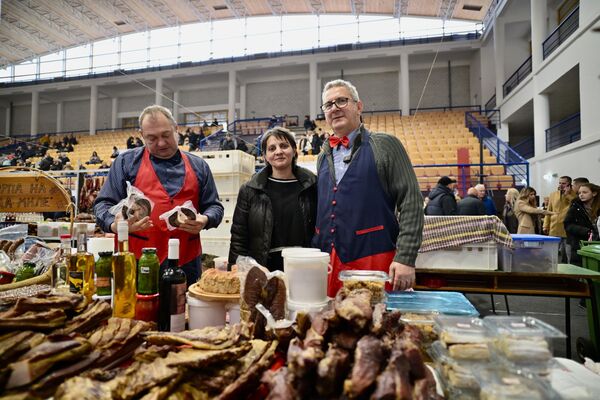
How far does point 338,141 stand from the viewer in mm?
2051

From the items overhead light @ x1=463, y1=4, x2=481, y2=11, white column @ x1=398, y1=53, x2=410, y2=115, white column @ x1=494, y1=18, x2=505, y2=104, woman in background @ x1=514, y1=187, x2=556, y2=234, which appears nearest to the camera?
woman in background @ x1=514, y1=187, x2=556, y2=234

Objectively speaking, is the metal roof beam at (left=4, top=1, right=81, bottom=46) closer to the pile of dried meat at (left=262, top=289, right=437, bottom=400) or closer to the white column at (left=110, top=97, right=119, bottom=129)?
the white column at (left=110, top=97, right=119, bottom=129)

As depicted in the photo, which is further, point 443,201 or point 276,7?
point 276,7

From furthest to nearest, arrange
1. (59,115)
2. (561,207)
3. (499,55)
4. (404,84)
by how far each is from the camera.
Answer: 1. (59,115)
2. (404,84)
3. (499,55)
4. (561,207)

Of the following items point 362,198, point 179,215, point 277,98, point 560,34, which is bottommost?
point 179,215

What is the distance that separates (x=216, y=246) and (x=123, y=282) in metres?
3.25

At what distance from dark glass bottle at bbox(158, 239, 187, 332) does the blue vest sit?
0.96 metres

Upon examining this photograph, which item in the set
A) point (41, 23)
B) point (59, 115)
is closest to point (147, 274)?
point (41, 23)

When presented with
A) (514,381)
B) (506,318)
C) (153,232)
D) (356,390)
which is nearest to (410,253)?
(506,318)

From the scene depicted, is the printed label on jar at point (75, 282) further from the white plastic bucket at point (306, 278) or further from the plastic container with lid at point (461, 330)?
the plastic container with lid at point (461, 330)

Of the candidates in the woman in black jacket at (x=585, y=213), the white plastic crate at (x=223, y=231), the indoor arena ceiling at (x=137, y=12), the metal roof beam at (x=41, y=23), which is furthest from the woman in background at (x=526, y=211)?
the metal roof beam at (x=41, y=23)

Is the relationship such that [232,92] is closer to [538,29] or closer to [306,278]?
[538,29]

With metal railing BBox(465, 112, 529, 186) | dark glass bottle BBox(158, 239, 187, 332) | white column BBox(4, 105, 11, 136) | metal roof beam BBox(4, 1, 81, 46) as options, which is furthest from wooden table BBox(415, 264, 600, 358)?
white column BBox(4, 105, 11, 136)

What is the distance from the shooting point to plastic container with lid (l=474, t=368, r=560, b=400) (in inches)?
25.8
